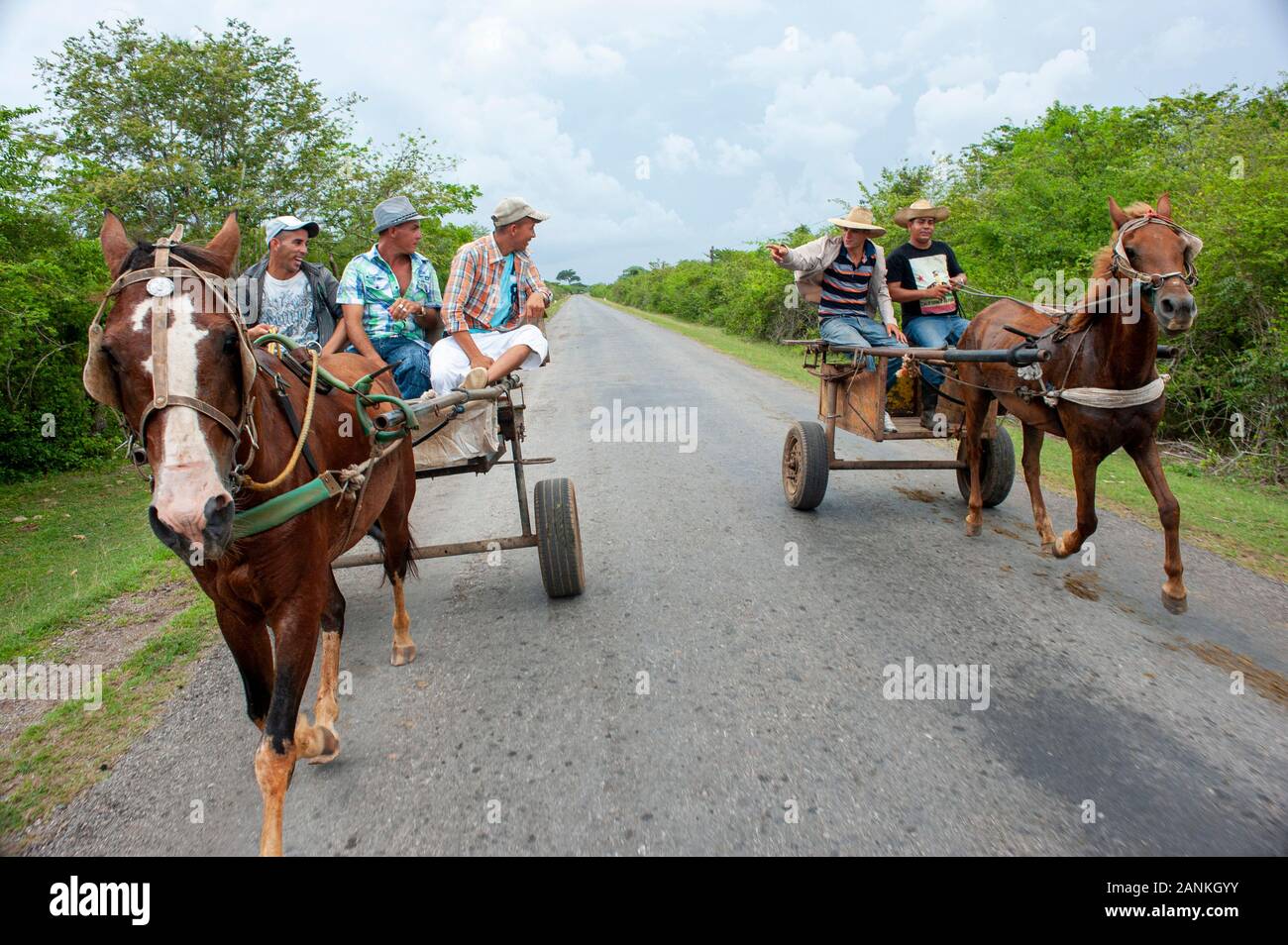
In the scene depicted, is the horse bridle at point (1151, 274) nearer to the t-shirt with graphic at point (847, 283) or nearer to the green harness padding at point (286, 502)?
the t-shirt with graphic at point (847, 283)

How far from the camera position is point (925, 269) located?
6762mm

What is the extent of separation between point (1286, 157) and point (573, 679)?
11.3m

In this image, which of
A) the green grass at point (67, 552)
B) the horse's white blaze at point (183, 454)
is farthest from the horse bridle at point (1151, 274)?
the green grass at point (67, 552)

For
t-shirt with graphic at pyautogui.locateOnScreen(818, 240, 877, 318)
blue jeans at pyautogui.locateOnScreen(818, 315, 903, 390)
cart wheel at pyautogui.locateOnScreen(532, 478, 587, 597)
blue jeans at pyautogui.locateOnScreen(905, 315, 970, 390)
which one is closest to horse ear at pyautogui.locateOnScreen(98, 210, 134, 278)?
cart wheel at pyautogui.locateOnScreen(532, 478, 587, 597)

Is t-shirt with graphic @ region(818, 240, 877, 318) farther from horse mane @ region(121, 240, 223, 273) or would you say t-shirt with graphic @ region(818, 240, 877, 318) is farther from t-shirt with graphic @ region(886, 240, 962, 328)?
horse mane @ region(121, 240, 223, 273)

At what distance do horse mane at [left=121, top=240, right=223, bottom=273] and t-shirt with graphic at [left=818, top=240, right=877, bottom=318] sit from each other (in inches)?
210

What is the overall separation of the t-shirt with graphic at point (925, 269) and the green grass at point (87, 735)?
6.22 m

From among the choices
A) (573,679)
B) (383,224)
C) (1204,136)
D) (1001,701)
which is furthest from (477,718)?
(1204,136)

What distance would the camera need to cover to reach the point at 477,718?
11.2 ft

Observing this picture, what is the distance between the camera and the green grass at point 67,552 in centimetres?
486

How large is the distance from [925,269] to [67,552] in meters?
8.43

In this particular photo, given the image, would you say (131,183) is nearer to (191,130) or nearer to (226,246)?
(191,130)

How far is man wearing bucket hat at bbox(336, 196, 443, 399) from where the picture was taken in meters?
4.55
